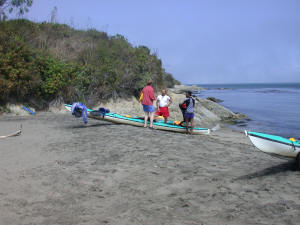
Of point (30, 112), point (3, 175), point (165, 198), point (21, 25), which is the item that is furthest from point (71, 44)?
point (165, 198)

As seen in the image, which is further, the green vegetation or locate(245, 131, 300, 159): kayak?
the green vegetation

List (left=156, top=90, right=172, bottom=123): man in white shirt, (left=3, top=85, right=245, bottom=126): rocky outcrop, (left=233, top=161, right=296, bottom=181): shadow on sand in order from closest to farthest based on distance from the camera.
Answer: (left=233, top=161, right=296, bottom=181): shadow on sand, (left=156, top=90, right=172, bottom=123): man in white shirt, (left=3, top=85, right=245, bottom=126): rocky outcrop

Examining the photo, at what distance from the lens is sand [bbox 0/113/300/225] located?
4.20 m

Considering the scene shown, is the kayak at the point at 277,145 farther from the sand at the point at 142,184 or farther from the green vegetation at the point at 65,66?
the green vegetation at the point at 65,66

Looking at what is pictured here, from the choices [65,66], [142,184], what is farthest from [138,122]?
[65,66]

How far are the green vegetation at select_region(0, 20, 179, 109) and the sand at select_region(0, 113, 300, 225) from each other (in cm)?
819

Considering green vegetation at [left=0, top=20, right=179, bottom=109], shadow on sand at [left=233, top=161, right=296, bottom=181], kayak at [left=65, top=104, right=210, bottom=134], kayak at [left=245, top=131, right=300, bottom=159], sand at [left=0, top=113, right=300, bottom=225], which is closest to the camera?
sand at [left=0, top=113, right=300, bottom=225]

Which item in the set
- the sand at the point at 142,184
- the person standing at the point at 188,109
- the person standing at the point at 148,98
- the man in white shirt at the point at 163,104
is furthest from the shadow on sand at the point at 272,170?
the man in white shirt at the point at 163,104

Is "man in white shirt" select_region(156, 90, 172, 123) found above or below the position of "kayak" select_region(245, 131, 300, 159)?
above

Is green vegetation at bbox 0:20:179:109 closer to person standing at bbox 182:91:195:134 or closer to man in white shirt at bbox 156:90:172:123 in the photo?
man in white shirt at bbox 156:90:172:123

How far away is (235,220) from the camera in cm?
408

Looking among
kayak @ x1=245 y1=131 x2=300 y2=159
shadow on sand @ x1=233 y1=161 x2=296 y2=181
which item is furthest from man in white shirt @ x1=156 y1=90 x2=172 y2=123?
kayak @ x1=245 y1=131 x2=300 y2=159

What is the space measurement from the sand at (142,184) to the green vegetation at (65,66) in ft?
26.9

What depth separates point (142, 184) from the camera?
5.47m
